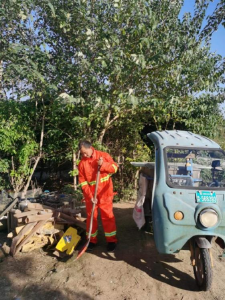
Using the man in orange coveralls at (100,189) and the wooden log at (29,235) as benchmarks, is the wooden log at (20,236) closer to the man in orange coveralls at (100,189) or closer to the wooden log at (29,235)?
the wooden log at (29,235)

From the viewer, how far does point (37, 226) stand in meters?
4.02

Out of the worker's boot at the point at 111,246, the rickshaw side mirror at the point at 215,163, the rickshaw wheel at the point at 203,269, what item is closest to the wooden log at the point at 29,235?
the worker's boot at the point at 111,246

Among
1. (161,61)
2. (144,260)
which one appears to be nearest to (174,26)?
(161,61)

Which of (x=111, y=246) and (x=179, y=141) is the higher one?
(x=179, y=141)

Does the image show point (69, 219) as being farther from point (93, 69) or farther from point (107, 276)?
point (93, 69)

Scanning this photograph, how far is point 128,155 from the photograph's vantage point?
24.6ft

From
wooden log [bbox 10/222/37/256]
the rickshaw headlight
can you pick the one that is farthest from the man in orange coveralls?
the rickshaw headlight

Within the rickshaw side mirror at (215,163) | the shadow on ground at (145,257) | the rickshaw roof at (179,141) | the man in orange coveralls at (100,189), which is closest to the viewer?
the shadow on ground at (145,257)

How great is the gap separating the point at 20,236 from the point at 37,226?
0.96 ft

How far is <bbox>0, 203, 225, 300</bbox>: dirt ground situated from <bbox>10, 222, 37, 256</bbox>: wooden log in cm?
13

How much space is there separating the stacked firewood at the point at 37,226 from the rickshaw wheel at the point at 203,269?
6.45 ft

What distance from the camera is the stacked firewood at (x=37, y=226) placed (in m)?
3.88

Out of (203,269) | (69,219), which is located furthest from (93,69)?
(203,269)

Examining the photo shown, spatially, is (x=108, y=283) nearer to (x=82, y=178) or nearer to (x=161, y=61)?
(x=82, y=178)
